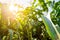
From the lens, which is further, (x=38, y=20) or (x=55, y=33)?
(x=38, y=20)

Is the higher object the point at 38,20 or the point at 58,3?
the point at 58,3

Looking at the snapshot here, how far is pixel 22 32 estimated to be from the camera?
113cm

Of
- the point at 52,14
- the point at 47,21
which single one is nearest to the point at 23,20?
the point at 52,14

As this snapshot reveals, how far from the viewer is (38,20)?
45.6 inches

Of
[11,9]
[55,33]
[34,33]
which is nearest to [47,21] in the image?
[55,33]

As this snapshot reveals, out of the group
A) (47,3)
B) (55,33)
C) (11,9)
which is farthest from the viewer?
(47,3)

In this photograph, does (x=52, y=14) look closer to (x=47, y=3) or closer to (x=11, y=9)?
(x=47, y=3)

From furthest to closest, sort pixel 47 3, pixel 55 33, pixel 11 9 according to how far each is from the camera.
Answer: pixel 47 3, pixel 11 9, pixel 55 33

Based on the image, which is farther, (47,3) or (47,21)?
(47,3)

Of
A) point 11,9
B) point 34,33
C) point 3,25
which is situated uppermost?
point 11,9

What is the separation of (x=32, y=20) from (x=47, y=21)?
782 mm

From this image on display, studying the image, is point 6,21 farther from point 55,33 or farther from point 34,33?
point 55,33

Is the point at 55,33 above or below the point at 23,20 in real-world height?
above

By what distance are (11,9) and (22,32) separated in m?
0.22
